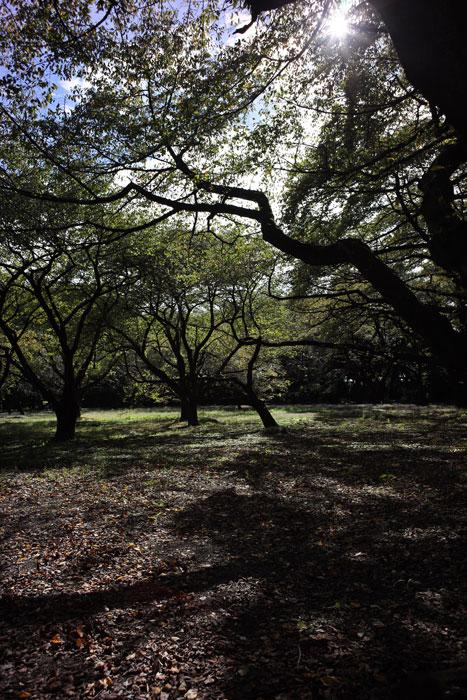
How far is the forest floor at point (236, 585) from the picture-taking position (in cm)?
264

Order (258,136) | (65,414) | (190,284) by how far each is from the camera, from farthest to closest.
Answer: (190,284) → (65,414) → (258,136)

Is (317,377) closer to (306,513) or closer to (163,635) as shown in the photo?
(306,513)

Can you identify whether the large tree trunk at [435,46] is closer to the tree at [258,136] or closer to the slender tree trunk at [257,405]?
the tree at [258,136]

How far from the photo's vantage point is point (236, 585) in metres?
3.87

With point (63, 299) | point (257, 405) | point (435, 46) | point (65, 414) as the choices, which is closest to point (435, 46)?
point (435, 46)

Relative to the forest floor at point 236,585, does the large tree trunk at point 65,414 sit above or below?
above

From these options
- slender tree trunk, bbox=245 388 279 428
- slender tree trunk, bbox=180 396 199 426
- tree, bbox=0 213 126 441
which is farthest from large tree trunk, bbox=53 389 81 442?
slender tree trunk, bbox=245 388 279 428

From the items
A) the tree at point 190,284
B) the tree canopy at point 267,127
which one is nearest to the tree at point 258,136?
the tree canopy at point 267,127

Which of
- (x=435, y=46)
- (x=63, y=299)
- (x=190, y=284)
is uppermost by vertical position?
(x=190, y=284)

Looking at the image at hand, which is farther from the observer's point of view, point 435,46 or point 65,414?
point 65,414

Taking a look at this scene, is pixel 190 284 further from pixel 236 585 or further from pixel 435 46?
pixel 435 46

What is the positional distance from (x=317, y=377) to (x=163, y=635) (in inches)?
1525

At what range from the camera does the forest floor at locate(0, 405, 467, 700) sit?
264 cm

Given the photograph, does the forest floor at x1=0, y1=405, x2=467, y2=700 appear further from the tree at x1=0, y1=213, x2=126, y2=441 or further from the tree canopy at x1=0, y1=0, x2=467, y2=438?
the tree at x1=0, y1=213, x2=126, y2=441
